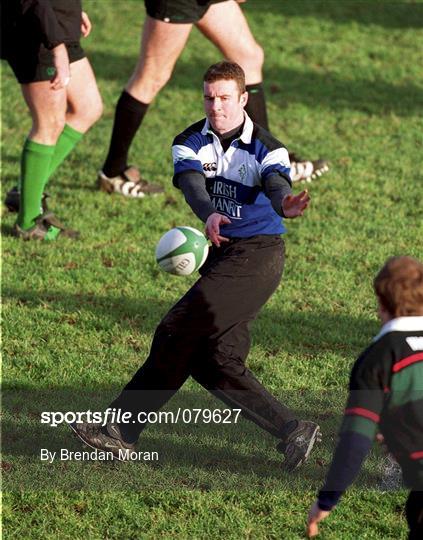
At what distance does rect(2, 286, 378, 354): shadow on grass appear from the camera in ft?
22.9

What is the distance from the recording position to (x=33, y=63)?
7.89 meters

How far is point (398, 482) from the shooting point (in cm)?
541

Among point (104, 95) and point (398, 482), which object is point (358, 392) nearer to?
point (398, 482)

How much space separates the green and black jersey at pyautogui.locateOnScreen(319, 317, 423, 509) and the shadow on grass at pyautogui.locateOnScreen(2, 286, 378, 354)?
8.98 feet

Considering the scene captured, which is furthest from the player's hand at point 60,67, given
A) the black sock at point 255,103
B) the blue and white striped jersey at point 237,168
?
the blue and white striped jersey at point 237,168

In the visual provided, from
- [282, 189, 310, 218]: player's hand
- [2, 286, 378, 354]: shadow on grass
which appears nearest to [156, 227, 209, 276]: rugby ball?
[282, 189, 310, 218]: player's hand

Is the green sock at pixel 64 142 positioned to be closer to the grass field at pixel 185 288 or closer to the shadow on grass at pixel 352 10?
the grass field at pixel 185 288

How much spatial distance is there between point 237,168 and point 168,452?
1475 millimetres

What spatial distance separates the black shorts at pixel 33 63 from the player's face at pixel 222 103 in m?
2.69

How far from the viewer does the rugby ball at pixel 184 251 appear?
5.61 metres

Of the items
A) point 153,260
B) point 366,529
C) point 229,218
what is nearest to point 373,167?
point 153,260

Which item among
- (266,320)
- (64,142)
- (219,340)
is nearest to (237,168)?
(219,340)

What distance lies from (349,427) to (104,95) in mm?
8692

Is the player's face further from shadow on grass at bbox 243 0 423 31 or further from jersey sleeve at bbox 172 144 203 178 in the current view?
shadow on grass at bbox 243 0 423 31
